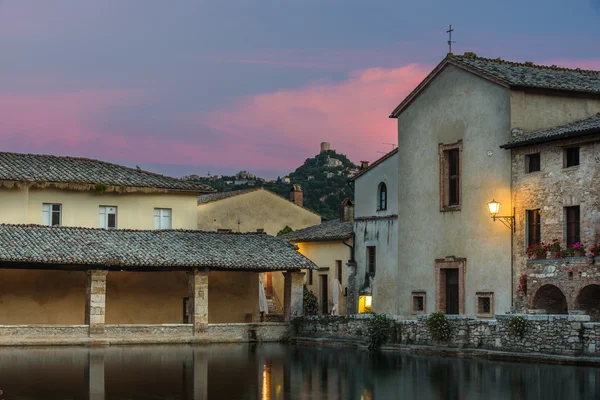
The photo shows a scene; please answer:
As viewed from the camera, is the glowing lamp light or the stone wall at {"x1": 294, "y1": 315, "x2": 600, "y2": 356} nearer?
the stone wall at {"x1": 294, "y1": 315, "x2": 600, "y2": 356}

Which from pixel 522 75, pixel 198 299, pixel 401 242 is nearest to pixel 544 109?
pixel 522 75

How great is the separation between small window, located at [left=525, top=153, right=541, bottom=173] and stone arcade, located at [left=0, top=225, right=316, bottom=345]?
1173cm

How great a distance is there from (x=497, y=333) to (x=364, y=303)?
15676mm

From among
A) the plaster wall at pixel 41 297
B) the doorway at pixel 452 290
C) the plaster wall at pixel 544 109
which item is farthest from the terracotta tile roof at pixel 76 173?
the plaster wall at pixel 544 109

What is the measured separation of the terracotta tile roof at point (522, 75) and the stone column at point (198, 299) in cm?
1097

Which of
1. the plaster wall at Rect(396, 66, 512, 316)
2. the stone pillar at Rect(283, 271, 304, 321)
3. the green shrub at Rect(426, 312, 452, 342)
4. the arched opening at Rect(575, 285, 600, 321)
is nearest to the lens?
the arched opening at Rect(575, 285, 600, 321)

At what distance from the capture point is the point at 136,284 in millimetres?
43812

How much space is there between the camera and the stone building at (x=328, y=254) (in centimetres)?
4944

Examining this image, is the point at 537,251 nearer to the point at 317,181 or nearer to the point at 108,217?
the point at 108,217

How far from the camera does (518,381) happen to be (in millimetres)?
23641

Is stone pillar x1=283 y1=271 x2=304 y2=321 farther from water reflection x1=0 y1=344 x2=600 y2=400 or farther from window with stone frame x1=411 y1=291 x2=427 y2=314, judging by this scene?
water reflection x1=0 y1=344 x2=600 y2=400

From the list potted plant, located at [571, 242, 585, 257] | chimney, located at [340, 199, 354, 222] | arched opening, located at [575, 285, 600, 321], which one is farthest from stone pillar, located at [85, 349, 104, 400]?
chimney, located at [340, 199, 354, 222]

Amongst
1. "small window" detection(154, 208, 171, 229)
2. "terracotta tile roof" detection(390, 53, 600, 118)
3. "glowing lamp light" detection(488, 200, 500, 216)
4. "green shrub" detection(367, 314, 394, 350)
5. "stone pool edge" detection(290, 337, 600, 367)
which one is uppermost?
"terracotta tile roof" detection(390, 53, 600, 118)

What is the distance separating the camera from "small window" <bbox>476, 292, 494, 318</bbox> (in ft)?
121
